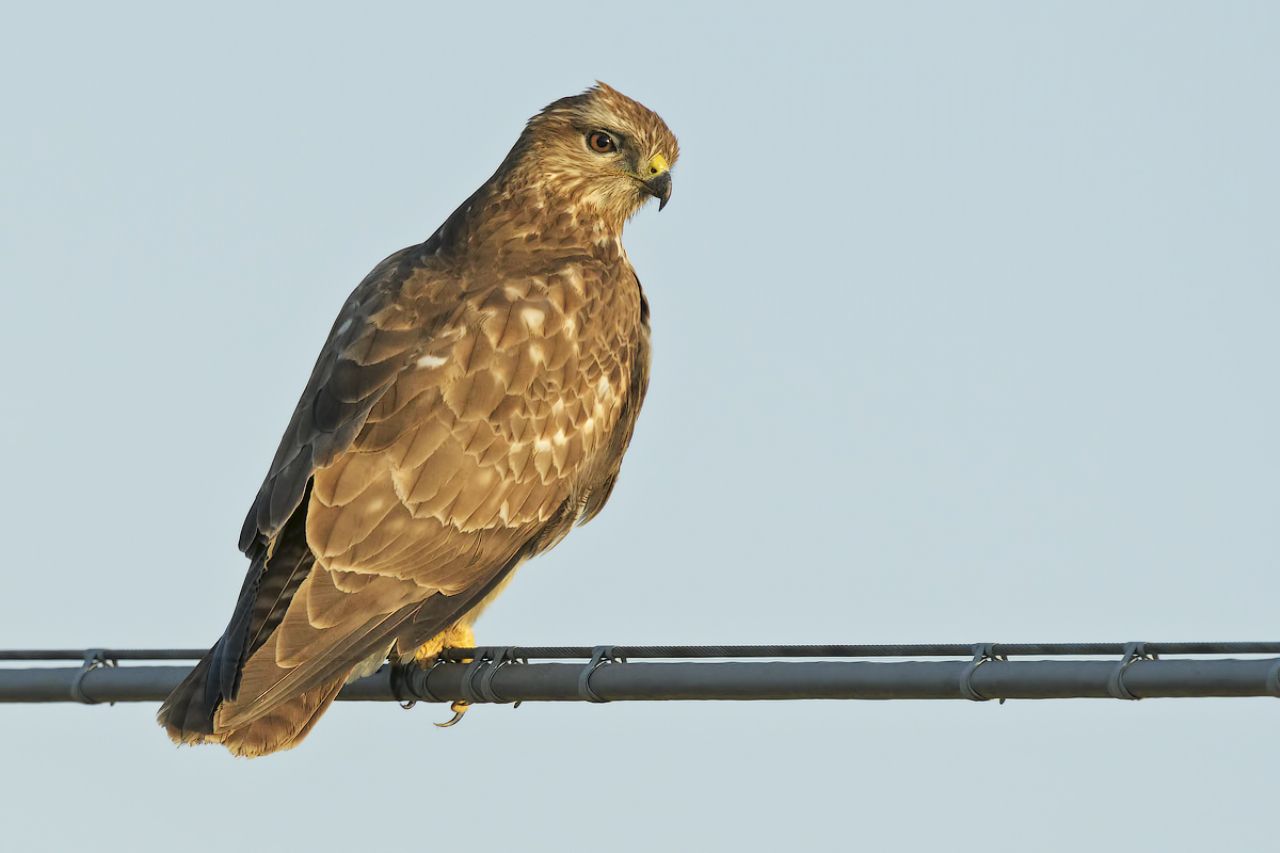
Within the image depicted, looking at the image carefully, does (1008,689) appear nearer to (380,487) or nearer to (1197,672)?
(1197,672)

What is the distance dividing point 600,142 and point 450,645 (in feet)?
8.77

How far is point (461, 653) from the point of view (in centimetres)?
840

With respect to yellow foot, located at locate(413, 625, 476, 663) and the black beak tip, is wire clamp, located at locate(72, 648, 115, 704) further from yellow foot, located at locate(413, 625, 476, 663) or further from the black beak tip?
the black beak tip

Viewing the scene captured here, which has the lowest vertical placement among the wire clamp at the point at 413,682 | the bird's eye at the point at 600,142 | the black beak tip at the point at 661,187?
the wire clamp at the point at 413,682

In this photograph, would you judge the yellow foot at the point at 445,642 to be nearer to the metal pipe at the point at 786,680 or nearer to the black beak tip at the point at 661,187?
the metal pipe at the point at 786,680

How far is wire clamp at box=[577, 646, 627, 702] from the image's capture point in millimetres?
5711

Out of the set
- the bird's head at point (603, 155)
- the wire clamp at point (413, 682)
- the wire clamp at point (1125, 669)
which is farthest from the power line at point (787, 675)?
the bird's head at point (603, 155)

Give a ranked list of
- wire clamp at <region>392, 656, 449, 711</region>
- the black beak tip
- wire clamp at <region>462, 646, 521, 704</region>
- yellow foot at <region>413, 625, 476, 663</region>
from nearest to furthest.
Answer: wire clamp at <region>462, 646, 521, 704</region>, wire clamp at <region>392, 656, 449, 711</region>, yellow foot at <region>413, 625, 476, 663</region>, the black beak tip

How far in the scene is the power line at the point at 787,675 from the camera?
4422mm

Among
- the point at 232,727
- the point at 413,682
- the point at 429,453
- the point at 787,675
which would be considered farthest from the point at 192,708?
the point at 787,675

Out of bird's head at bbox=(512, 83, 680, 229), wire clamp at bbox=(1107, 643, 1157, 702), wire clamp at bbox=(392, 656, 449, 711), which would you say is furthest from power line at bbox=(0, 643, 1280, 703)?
bird's head at bbox=(512, 83, 680, 229)

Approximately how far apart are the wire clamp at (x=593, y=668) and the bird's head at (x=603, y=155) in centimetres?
410

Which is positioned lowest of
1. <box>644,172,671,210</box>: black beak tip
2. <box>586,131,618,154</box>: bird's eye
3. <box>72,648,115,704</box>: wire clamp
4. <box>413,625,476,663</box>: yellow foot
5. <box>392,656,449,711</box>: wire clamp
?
<box>72,648,115,704</box>: wire clamp

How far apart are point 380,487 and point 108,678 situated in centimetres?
150
